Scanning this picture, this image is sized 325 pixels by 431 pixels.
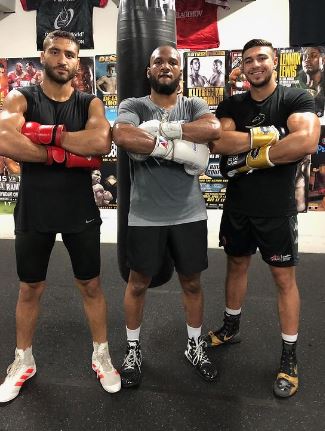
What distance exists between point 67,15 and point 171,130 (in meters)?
2.62

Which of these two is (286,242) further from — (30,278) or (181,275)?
(30,278)

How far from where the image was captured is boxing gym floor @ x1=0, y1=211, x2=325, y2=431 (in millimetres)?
1508

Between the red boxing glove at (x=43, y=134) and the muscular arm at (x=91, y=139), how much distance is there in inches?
1.1

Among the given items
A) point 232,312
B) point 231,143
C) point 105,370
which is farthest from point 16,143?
point 232,312

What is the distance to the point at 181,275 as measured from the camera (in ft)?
5.61

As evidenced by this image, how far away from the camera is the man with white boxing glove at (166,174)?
1.52 meters

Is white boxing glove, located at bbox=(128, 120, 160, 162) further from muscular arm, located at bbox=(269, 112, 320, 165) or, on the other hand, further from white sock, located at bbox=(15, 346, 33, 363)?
white sock, located at bbox=(15, 346, 33, 363)

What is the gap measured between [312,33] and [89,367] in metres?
3.11

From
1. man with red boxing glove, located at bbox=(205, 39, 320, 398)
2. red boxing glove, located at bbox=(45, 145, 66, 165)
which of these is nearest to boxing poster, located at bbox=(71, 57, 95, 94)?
man with red boxing glove, located at bbox=(205, 39, 320, 398)

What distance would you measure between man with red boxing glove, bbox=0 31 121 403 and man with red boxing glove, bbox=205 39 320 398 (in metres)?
0.58

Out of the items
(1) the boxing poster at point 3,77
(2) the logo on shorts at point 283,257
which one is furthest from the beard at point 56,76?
(1) the boxing poster at point 3,77

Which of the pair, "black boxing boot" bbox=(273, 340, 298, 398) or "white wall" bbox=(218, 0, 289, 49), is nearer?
"black boxing boot" bbox=(273, 340, 298, 398)

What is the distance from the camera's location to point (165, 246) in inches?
65.7

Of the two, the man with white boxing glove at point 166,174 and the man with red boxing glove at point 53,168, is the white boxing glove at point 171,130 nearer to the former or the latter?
the man with white boxing glove at point 166,174
